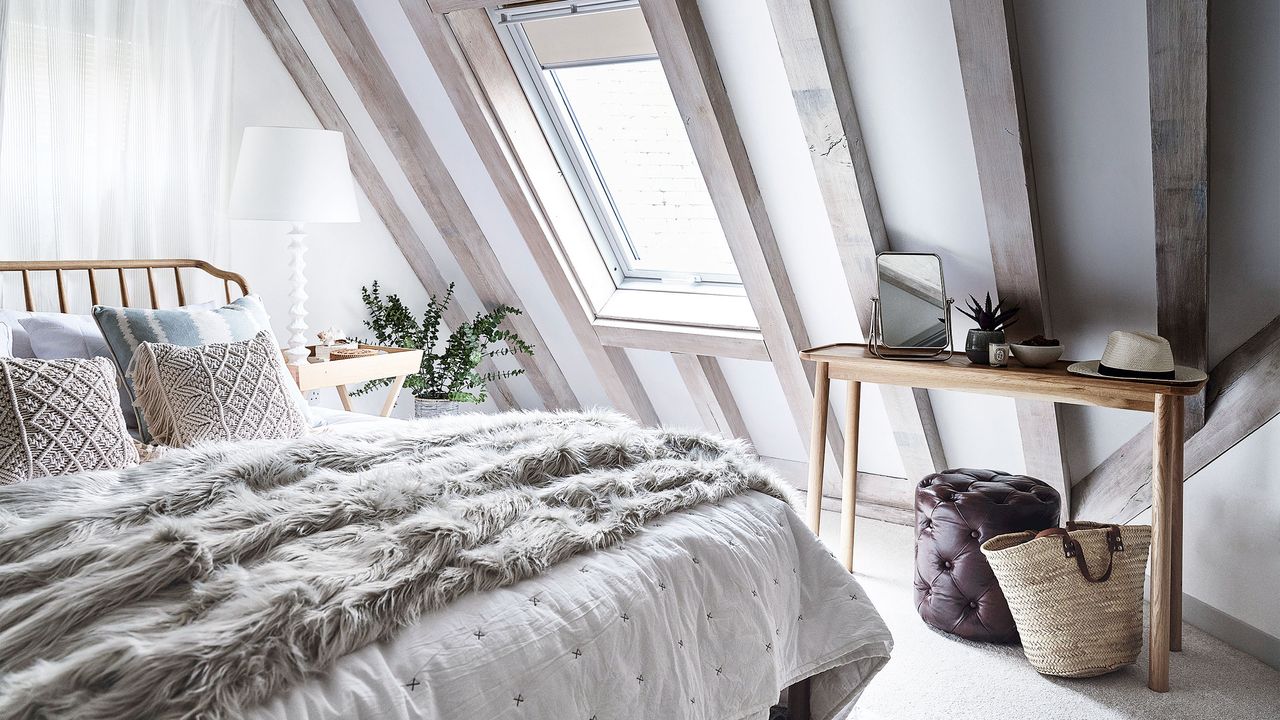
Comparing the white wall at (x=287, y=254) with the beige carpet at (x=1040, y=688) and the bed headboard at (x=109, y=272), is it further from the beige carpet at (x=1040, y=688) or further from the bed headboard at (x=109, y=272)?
the beige carpet at (x=1040, y=688)

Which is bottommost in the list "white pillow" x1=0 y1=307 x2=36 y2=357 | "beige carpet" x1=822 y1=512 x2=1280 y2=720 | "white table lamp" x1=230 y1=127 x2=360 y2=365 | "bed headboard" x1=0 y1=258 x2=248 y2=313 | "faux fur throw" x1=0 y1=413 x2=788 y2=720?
"beige carpet" x1=822 y1=512 x2=1280 y2=720

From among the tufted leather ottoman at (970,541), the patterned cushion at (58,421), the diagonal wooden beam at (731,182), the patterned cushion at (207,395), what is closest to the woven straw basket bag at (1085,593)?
the tufted leather ottoman at (970,541)

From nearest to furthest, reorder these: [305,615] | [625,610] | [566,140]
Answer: [305,615] < [625,610] < [566,140]

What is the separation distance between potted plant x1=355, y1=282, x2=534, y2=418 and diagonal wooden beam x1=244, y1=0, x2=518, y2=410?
136mm

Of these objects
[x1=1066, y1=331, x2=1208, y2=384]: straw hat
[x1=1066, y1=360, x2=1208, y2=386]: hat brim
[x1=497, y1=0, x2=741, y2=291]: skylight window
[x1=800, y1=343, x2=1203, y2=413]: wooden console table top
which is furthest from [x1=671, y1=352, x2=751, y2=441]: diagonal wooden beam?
[x1=1066, y1=331, x2=1208, y2=384]: straw hat

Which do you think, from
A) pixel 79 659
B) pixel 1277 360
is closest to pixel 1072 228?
pixel 1277 360

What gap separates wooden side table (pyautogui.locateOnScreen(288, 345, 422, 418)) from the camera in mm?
3115

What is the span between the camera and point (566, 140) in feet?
11.2

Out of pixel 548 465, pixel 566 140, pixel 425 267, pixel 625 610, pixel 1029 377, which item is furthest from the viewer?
pixel 425 267

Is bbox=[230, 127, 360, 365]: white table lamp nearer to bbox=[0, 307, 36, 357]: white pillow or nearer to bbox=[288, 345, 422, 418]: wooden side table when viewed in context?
bbox=[288, 345, 422, 418]: wooden side table

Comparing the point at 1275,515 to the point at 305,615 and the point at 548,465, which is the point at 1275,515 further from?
the point at 305,615

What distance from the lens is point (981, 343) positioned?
249 cm

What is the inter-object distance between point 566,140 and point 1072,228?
1.82m

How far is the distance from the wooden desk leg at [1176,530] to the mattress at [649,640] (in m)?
0.93
